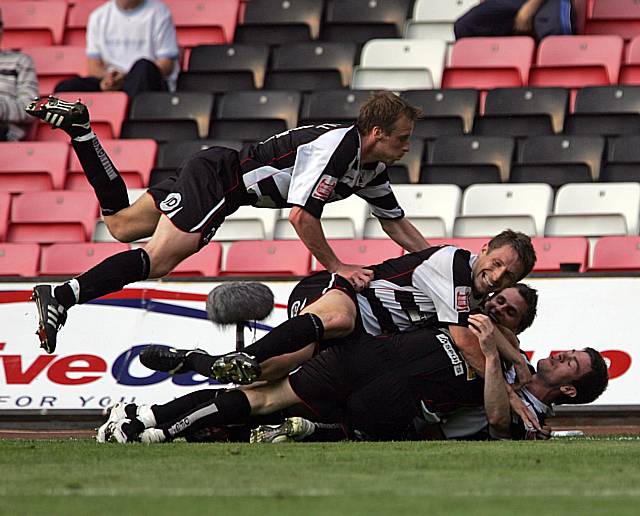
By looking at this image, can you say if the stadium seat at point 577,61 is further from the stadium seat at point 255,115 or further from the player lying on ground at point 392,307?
the player lying on ground at point 392,307

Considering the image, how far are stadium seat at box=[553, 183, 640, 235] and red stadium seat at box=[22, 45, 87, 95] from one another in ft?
16.2

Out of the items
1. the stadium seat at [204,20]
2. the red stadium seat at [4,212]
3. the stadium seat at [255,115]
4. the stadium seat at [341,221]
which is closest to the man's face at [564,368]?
the stadium seat at [341,221]

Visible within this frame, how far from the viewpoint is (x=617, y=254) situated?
923 centimetres

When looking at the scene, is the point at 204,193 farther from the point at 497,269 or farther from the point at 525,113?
the point at 525,113

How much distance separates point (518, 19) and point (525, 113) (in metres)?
1.20

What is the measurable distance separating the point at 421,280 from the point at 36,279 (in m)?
3.13

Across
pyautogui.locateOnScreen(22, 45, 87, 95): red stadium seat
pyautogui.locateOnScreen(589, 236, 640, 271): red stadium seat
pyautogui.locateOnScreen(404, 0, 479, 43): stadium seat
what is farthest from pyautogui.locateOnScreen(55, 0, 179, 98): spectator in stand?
pyautogui.locateOnScreen(589, 236, 640, 271): red stadium seat

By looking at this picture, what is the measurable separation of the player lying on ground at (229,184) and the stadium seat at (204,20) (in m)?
5.72

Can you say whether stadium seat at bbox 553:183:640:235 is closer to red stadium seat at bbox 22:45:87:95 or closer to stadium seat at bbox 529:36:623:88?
stadium seat at bbox 529:36:623:88

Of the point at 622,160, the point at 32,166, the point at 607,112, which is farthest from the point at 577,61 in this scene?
the point at 32,166

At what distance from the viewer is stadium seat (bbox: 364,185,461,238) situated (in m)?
9.89

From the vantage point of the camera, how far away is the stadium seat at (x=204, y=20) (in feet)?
41.6

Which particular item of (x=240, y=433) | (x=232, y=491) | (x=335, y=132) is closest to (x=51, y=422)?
(x=240, y=433)

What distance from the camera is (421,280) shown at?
6.62 meters
